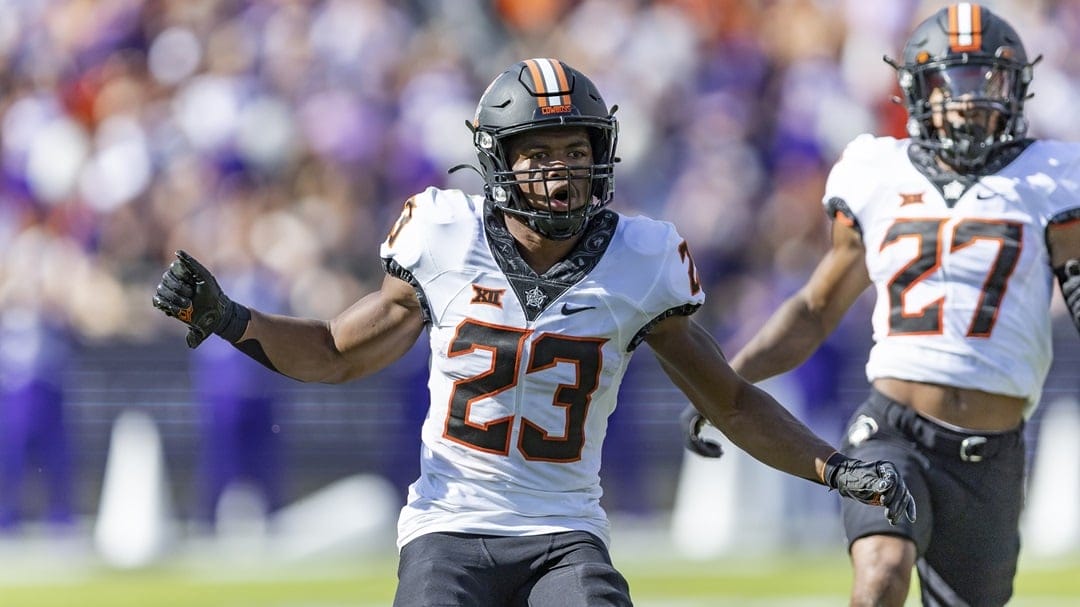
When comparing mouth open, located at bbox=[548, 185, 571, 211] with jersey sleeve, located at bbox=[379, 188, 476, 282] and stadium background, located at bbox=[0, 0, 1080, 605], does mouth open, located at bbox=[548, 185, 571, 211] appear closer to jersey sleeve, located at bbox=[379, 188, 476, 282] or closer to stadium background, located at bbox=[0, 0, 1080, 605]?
jersey sleeve, located at bbox=[379, 188, 476, 282]

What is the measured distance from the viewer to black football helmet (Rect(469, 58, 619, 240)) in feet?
15.1

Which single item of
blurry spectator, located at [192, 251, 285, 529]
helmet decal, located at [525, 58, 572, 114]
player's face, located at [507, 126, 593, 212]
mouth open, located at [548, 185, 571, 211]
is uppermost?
helmet decal, located at [525, 58, 572, 114]

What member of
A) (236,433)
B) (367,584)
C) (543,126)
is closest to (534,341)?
(543,126)

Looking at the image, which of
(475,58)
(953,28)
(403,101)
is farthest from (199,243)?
(953,28)

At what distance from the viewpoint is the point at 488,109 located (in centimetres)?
473

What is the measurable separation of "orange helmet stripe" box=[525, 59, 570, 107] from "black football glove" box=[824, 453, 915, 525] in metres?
1.11

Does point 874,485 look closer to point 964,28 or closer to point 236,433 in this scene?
point 964,28

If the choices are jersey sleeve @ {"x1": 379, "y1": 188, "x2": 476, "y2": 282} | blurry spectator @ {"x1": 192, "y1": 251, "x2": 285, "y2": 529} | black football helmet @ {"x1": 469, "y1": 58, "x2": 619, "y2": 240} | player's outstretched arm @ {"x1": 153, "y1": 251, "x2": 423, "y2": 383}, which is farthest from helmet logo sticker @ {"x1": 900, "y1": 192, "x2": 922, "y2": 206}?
blurry spectator @ {"x1": 192, "y1": 251, "x2": 285, "y2": 529}

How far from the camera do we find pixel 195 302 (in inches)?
181

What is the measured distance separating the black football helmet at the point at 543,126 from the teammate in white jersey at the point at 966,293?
1.18 meters

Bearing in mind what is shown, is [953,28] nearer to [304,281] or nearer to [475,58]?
[304,281]

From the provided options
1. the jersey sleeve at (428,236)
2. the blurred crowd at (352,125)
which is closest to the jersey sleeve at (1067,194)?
the jersey sleeve at (428,236)

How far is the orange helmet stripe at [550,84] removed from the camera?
4.63 metres

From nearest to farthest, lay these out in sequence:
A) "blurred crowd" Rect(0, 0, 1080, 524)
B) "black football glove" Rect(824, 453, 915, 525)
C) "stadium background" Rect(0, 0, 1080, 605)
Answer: "black football glove" Rect(824, 453, 915, 525)
"stadium background" Rect(0, 0, 1080, 605)
"blurred crowd" Rect(0, 0, 1080, 524)
